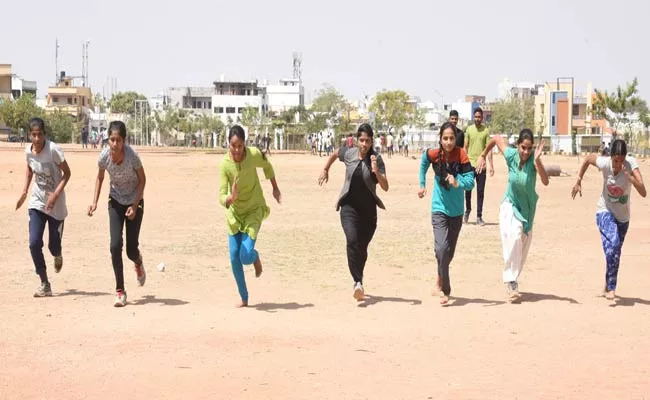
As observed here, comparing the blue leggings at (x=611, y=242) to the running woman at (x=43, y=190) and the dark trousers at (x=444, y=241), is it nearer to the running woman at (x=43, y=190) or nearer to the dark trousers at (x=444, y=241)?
the dark trousers at (x=444, y=241)

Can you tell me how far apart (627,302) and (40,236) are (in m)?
5.97

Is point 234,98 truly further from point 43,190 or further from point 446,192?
point 446,192

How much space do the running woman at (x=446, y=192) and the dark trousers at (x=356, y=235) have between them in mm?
610

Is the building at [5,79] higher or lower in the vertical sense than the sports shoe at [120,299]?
higher

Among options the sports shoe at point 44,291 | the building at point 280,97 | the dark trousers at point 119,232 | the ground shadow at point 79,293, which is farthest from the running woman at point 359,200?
the building at point 280,97

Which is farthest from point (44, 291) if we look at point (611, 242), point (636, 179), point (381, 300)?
point (636, 179)

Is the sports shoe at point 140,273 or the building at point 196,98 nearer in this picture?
the sports shoe at point 140,273

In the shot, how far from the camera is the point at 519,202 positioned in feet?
37.0

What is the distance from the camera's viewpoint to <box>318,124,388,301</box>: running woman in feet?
35.6

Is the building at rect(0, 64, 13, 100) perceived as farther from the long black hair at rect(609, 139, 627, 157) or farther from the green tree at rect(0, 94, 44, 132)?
the long black hair at rect(609, 139, 627, 157)

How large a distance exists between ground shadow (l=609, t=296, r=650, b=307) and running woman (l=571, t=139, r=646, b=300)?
0.10m

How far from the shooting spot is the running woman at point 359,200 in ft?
35.6

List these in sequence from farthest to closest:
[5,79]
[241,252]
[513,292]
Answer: [5,79] → [513,292] → [241,252]

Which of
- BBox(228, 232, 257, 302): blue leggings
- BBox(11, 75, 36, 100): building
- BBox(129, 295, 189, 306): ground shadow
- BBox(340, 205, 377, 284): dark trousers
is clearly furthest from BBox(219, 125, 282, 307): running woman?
BBox(11, 75, 36, 100): building
